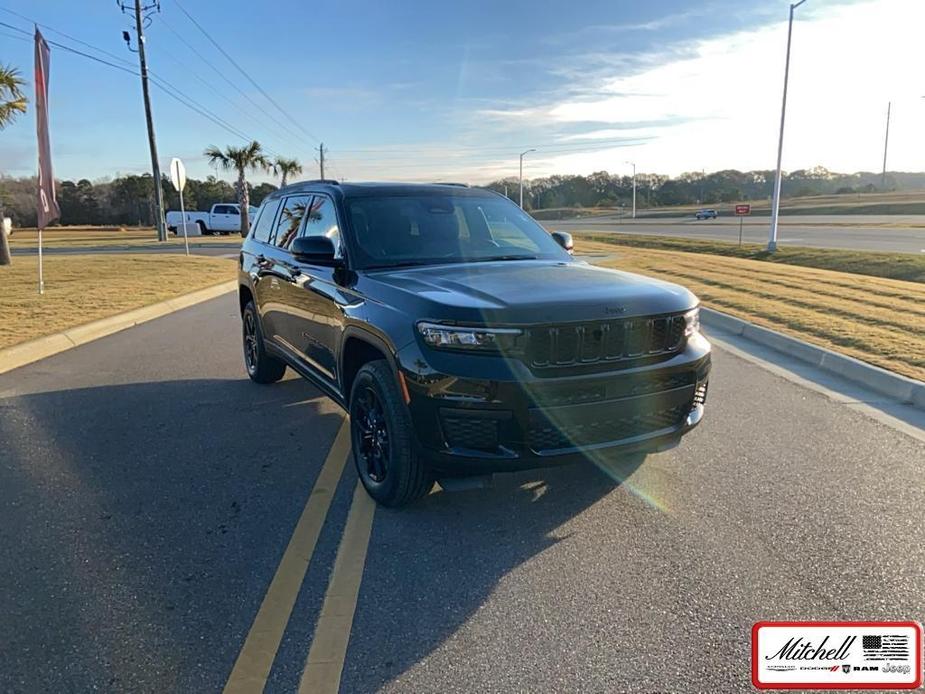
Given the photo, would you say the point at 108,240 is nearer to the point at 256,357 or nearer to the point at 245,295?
the point at 245,295

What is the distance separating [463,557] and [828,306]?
29.5 feet

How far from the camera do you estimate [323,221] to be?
495cm

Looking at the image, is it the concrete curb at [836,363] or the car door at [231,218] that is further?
the car door at [231,218]

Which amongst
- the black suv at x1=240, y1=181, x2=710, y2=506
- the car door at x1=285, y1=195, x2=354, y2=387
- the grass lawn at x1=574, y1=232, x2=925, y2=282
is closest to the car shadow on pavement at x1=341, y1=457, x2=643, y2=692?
the black suv at x1=240, y1=181, x2=710, y2=506

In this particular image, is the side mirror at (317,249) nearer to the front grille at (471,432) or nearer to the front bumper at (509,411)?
the front bumper at (509,411)

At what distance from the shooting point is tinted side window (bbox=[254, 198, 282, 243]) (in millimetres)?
6289

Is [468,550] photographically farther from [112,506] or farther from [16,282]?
[16,282]

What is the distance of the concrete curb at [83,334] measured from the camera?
7.80 metres

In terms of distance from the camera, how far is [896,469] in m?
4.44

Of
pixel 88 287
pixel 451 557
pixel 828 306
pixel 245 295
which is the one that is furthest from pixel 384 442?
pixel 88 287

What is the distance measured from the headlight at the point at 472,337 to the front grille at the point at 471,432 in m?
0.36

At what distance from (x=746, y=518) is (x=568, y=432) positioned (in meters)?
1.23

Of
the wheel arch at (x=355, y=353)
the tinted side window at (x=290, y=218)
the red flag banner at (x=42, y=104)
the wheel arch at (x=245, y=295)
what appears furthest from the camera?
the red flag banner at (x=42, y=104)

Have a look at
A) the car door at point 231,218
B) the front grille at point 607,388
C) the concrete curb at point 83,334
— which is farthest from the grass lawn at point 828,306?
the car door at point 231,218
